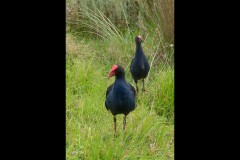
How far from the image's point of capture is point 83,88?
116 inches

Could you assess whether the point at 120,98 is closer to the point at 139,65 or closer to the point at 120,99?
the point at 120,99

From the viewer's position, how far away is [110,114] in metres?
2.83

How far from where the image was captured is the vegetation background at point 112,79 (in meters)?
2.51

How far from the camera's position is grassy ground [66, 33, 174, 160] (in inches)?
97.0

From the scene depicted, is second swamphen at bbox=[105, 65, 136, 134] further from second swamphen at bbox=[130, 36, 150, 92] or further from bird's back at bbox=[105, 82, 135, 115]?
second swamphen at bbox=[130, 36, 150, 92]

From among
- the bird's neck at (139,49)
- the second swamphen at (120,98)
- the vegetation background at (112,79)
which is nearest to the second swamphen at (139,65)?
the bird's neck at (139,49)

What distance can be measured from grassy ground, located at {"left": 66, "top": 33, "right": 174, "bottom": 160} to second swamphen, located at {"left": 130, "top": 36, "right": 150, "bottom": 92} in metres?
0.10

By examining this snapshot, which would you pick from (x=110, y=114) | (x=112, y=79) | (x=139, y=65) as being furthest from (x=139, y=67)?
(x=110, y=114)

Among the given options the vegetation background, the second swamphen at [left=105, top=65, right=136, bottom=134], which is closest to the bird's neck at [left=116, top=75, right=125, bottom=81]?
the second swamphen at [left=105, top=65, right=136, bottom=134]

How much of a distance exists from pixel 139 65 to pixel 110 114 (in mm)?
298

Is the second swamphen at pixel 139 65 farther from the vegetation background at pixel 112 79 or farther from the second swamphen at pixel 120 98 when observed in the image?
the second swamphen at pixel 120 98

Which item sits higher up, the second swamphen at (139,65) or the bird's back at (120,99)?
the second swamphen at (139,65)

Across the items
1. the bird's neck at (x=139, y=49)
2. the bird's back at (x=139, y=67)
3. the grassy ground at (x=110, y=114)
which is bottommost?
the grassy ground at (x=110, y=114)
